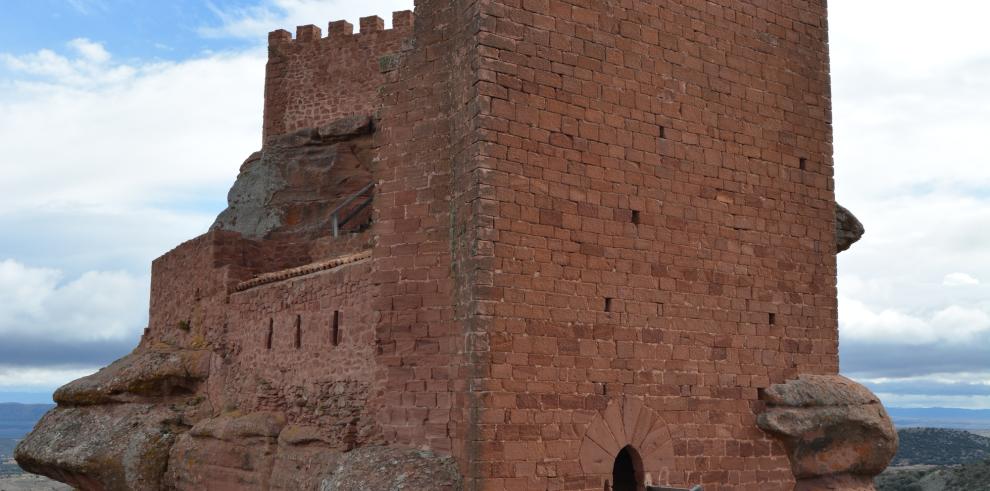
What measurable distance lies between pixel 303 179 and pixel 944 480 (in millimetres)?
23940

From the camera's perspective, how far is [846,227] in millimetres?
13727

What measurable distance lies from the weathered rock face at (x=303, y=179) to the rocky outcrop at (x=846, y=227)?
9774 millimetres

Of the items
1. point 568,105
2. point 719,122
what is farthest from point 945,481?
point 568,105

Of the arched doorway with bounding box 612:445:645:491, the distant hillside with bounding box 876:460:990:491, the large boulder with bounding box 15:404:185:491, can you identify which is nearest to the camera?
the arched doorway with bounding box 612:445:645:491

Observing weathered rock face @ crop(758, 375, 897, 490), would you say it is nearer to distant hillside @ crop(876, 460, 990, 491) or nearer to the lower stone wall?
the lower stone wall

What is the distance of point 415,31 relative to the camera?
11.2m

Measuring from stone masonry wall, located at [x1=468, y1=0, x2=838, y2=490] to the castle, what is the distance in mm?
27

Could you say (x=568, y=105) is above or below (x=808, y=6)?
below

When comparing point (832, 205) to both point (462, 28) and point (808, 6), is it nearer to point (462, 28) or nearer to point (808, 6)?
point (808, 6)

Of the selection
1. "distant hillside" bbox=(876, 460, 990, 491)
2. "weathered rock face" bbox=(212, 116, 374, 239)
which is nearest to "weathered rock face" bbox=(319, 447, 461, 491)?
"weathered rock face" bbox=(212, 116, 374, 239)

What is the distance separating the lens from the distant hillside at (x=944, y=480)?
31.4m

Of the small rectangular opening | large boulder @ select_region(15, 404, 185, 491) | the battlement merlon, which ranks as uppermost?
the battlement merlon

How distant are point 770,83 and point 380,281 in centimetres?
551

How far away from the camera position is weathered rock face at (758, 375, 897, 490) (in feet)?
39.0
